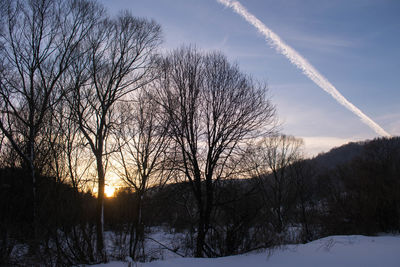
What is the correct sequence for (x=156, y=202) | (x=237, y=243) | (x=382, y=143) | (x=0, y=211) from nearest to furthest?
1. (x=0, y=211)
2. (x=237, y=243)
3. (x=156, y=202)
4. (x=382, y=143)

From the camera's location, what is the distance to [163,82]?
10.9m

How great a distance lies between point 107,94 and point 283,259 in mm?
10718

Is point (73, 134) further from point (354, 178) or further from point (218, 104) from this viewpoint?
point (354, 178)

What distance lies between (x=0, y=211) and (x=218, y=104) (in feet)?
27.1

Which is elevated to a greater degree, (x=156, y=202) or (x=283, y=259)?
(x=156, y=202)

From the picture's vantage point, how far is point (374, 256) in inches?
223

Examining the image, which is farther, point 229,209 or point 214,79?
point 214,79

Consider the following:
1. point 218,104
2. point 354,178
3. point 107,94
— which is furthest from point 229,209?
point 354,178

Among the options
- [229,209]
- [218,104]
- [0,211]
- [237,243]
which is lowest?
[237,243]

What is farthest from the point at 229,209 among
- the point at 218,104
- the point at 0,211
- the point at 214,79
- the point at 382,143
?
the point at 382,143

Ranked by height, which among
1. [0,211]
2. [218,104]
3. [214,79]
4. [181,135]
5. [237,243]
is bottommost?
[237,243]

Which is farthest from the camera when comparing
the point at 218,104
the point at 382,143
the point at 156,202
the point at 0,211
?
the point at 382,143

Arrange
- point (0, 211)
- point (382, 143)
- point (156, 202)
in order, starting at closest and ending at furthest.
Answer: point (0, 211), point (156, 202), point (382, 143)

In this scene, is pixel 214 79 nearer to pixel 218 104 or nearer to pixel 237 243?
pixel 218 104
